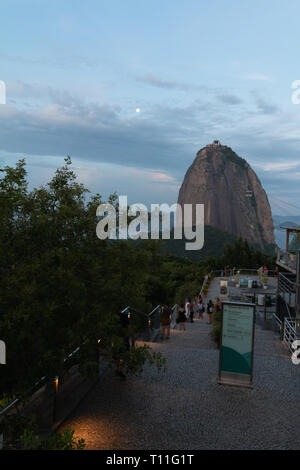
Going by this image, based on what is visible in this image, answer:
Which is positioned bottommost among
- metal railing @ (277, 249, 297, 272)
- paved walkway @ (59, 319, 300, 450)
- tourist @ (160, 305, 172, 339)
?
paved walkway @ (59, 319, 300, 450)

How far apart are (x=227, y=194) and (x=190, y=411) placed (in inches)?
5770

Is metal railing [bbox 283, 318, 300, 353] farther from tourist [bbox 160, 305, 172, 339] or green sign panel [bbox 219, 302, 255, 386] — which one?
tourist [bbox 160, 305, 172, 339]

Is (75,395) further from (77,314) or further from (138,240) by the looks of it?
(138,240)

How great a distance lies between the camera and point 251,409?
673 centimetres

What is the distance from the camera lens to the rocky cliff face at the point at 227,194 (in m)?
143

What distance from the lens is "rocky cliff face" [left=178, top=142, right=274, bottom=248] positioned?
14262 cm

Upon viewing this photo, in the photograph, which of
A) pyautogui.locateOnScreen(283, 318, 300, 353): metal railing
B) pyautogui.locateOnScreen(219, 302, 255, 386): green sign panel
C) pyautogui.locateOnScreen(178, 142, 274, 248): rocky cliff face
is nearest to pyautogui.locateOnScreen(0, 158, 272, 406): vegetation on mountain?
pyautogui.locateOnScreen(219, 302, 255, 386): green sign panel

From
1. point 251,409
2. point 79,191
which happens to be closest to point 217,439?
point 251,409

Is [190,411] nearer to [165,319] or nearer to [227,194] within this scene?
[165,319]

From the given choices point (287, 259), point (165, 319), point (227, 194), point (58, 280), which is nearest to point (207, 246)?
point (227, 194)

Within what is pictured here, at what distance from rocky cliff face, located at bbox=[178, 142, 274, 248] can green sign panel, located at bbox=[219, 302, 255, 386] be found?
5228 inches

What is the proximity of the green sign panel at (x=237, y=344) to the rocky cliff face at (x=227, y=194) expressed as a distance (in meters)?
133

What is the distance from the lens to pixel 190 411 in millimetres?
6488
